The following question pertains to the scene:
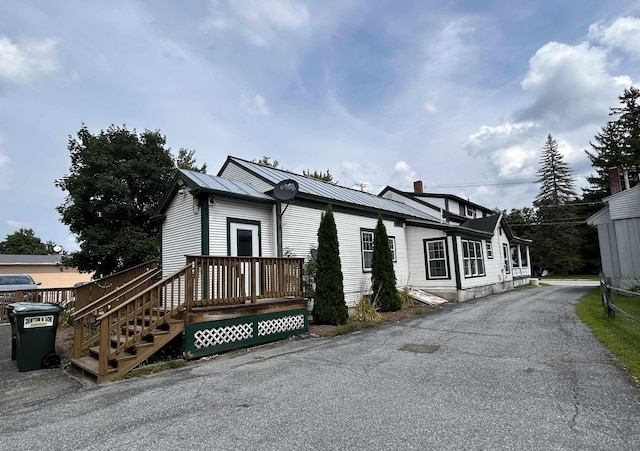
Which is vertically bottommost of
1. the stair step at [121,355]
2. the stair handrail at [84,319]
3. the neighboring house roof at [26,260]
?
the stair step at [121,355]

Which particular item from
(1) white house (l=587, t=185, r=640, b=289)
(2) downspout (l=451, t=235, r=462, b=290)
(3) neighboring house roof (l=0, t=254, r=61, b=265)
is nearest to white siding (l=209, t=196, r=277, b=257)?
(2) downspout (l=451, t=235, r=462, b=290)

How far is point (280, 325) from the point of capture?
825 centimetres

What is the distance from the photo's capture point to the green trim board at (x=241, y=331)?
22.1 feet

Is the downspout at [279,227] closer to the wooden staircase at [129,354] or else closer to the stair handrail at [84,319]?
the stair handrail at [84,319]

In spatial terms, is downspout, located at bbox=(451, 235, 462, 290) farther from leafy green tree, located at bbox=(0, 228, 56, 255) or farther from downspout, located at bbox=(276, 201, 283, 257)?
leafy green tree, located at bbox=(0, 228, 56, 255)

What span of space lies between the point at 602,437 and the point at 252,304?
611 cm

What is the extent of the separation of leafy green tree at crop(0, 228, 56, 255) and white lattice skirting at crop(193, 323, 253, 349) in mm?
60477

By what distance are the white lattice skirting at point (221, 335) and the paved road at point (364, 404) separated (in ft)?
1.50

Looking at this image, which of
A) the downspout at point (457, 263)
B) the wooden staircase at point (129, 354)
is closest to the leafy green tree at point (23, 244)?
the wooden staircase at point (129, 354)

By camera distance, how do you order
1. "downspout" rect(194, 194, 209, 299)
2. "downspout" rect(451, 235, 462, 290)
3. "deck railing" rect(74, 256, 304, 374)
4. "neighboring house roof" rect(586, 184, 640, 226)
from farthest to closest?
"downspout" rect(451, 235, 462, 290) → "neighboring house roof" rect(586, 184, 640, 226) → "downspout" rect(194, 194, 209, 299) → "deck railing" rect(74, 256, 304, 374)

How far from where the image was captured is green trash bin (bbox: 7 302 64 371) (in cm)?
633

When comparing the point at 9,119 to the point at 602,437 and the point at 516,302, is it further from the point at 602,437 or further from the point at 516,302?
the point at 516,302

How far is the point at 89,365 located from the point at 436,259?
43.1ft

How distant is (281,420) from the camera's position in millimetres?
3713
